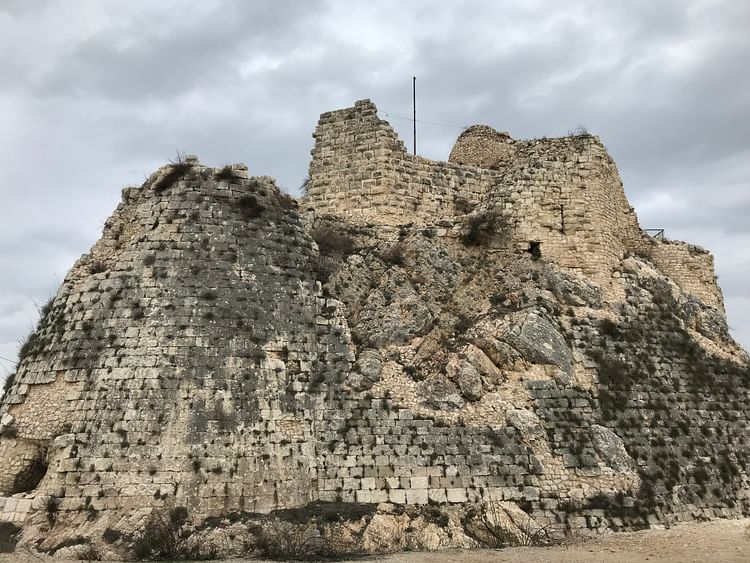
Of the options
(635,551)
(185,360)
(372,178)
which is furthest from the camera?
(372,178)

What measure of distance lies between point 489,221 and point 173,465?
9442 millimetres

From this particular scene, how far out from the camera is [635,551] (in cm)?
1005

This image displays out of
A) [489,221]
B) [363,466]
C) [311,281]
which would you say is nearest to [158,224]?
[311,281]

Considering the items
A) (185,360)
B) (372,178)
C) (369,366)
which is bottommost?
(185,360)

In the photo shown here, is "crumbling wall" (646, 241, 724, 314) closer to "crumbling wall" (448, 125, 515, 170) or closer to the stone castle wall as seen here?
the stone castle wall

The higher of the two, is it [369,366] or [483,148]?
[483,148]

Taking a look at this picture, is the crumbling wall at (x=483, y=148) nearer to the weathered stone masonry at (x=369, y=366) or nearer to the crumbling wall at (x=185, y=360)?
the weathered stone masonry at (x=369, y=366)

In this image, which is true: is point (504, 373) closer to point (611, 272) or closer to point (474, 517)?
point (474, 517)

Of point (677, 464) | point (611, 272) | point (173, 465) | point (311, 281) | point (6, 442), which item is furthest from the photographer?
point (611, 272)

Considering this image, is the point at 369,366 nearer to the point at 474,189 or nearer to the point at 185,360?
the point at 185,360

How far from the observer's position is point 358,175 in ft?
51.7

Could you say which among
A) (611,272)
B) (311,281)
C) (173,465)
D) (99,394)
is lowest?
(173,465)

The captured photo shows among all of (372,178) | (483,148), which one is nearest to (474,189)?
(483,148)

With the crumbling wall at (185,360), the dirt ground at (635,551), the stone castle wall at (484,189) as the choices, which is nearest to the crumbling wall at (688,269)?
the stone castle wall at (484,189)
